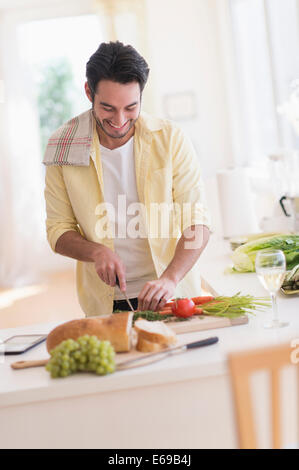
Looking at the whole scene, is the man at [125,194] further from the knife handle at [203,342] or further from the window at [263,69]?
the window at [263,69]

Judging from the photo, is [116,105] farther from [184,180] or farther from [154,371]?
[154,371]

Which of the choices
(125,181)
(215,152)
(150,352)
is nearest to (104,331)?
(150,352)

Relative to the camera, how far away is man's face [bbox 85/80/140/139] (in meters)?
1.83

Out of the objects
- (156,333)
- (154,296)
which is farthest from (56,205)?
(156,333)

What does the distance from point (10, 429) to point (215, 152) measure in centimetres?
555

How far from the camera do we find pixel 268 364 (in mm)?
879

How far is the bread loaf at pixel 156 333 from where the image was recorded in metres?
1.40

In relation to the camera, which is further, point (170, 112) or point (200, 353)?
point (170, 112)

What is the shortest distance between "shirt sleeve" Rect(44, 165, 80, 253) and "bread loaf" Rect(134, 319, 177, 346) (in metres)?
0.74

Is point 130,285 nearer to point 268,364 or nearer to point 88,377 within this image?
point 88,377

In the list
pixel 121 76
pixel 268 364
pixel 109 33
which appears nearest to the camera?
pixel 268 364

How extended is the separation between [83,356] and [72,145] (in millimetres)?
950

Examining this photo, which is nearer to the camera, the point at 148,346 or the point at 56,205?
the point at 148,346

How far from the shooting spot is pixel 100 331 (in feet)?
4.65
